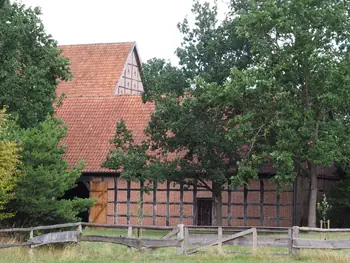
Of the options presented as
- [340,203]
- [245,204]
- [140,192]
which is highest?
[140,192]

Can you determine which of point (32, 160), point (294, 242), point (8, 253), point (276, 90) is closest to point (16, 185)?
point (32, 160)

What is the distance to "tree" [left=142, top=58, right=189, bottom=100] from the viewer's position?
3297cm

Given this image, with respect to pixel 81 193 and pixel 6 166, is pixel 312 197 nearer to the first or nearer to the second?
pixel 81 193

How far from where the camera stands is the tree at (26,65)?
27922 millimetres

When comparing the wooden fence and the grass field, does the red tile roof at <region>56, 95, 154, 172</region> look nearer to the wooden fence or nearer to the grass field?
the wooden fence

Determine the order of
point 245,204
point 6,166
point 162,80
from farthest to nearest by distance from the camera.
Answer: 1. point 245,204
2. point 162,80
3. point 6,166

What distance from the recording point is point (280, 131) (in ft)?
97.4

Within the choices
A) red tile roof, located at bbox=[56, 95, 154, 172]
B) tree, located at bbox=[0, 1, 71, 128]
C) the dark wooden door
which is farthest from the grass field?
red tile roof, located at bbox=[56, 95, 154, 172]

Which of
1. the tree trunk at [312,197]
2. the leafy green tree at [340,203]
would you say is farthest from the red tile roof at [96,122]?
the leafy green tree at [340,203]

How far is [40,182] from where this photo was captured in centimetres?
2483

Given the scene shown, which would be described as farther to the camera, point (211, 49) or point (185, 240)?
point (211, 49)

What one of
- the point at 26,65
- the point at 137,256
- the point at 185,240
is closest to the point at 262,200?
the point at 26,65

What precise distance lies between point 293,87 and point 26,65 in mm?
9609

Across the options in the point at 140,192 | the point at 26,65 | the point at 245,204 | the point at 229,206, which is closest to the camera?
the point at 26,65
